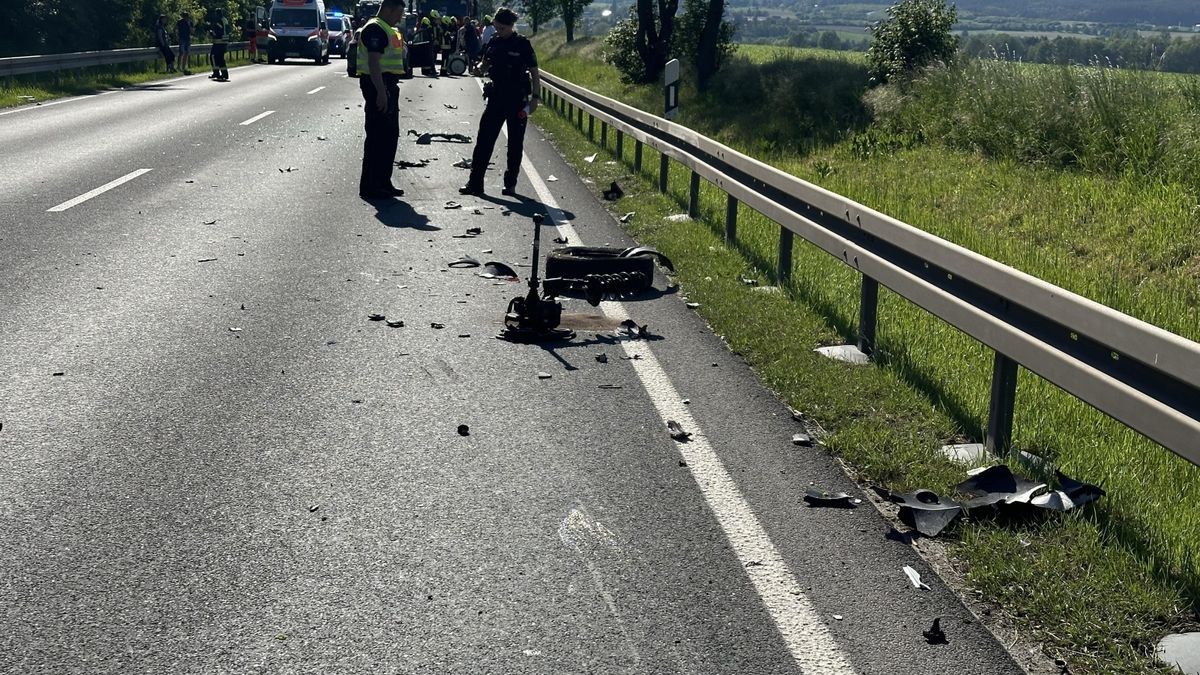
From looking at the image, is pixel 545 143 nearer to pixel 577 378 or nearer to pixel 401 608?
pixel 577 378

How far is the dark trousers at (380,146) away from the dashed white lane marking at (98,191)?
247 cm

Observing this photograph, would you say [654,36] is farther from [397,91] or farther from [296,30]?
[296,30]

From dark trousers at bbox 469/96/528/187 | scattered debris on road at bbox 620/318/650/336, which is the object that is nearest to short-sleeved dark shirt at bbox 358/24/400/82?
dark trousers at bbox 469/96/528/187

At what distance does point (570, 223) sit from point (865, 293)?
206 inches

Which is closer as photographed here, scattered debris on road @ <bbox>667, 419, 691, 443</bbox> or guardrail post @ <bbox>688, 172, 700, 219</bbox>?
scattered debris on road @ <bbox>667, 419, 691, 443</bbox>

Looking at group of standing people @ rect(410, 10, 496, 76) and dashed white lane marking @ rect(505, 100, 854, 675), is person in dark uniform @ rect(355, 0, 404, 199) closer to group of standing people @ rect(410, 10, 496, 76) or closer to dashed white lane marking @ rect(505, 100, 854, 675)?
dashed white lane marking @ rect(505, 100, 854, 675)

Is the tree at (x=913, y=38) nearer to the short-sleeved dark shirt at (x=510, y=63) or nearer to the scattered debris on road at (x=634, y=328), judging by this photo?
the short-sleeved dark shirt at (x=510, y=63)

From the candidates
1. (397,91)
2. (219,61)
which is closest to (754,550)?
(397,91)

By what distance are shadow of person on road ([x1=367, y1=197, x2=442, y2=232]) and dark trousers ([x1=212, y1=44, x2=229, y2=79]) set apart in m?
27.1

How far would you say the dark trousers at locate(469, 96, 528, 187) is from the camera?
1438 centimetres

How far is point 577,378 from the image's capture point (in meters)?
6.97

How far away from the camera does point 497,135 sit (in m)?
14.5

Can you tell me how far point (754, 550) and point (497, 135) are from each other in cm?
1040

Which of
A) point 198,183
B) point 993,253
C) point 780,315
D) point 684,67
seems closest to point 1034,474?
point 780,315
